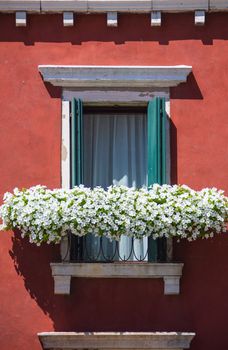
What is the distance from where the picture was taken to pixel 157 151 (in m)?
12.9

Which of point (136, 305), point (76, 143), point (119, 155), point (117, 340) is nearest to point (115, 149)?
point (119, 155)

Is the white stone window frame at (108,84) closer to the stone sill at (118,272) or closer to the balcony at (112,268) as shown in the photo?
the balcony at (112,268)

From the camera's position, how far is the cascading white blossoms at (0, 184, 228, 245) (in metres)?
12.3

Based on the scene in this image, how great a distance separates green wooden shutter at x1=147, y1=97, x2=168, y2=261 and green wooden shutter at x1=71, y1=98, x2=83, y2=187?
0.76 meters

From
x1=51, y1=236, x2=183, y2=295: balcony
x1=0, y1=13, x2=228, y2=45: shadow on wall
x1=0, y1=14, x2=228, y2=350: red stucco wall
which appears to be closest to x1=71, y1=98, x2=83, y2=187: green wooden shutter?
x1=0, y1=14, x2=228, y2=350: red stucco wall

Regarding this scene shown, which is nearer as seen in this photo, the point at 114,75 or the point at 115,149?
the point at 114,75

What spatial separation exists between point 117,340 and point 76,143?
2193 millimetres

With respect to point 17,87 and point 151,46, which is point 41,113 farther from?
point 151,46

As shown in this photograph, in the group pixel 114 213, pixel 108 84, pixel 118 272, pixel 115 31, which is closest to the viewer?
pixel 114 213

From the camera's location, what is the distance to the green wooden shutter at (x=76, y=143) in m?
12.9

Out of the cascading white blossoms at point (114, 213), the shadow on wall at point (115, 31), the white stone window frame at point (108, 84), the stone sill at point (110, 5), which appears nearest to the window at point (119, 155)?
the white stone window frame at point (108, 84)

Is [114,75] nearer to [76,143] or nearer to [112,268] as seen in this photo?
[76,143]

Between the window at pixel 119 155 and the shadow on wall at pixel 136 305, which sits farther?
the window at pixel 119 155

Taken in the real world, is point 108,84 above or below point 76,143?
above
